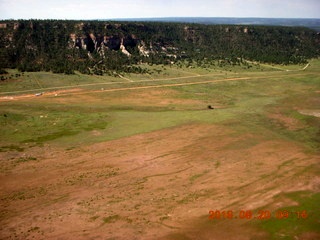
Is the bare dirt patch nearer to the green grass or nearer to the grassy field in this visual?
the grassy field

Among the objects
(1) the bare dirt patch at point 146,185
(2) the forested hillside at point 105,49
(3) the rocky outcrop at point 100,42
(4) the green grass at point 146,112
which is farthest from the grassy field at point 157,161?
(3) the rocky outcrop at point 100,42

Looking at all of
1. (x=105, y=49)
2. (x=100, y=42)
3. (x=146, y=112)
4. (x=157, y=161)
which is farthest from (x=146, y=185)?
(x=100, y=42)

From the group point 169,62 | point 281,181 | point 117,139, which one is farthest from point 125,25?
point 281,181

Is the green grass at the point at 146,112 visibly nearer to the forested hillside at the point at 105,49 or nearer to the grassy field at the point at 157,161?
the grassy field at the point at 157,161

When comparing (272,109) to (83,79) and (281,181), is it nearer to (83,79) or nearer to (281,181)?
(281,181)
